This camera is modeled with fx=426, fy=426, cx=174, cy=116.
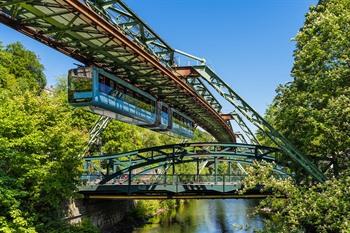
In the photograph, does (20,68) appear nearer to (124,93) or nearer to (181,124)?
(181,124)

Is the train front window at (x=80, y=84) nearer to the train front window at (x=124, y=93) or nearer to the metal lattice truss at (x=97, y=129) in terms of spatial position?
the train front window at (x=124, y=93)

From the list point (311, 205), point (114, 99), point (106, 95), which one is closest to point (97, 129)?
point (114, 99)

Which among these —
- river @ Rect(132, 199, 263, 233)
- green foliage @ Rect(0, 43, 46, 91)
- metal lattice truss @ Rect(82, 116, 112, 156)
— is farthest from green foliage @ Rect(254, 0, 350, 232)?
green foliage @ Rect(0, 43, 46, 91)

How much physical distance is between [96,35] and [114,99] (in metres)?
6.52

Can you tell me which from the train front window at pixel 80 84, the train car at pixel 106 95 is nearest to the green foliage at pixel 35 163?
the train front window at pixel 80 84

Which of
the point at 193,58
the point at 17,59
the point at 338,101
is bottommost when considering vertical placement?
the point at 338,101

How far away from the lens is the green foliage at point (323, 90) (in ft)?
55.4

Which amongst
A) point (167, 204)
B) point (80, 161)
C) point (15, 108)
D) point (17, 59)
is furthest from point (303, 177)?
point (17, 59)

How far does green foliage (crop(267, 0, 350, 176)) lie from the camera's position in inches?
665

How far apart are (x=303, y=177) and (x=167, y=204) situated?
1352 inches

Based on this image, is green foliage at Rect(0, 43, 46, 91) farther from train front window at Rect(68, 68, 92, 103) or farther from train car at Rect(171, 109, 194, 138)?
train front window at Rect(68, 68, 92, 103)

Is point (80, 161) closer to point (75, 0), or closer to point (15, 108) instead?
point (15, 108)

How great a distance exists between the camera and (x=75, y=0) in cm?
1659

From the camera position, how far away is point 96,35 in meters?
22.9
